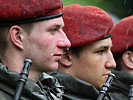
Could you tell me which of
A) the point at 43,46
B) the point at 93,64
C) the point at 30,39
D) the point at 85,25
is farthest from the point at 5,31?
the point at 93,64

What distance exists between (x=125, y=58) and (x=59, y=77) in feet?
4.79

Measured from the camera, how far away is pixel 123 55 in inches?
255

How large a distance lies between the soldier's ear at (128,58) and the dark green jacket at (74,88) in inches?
46.8

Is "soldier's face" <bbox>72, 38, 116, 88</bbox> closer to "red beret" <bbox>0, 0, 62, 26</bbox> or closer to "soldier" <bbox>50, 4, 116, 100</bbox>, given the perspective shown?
"soldier" <bbox>50, 4, 116, 100</bbox>

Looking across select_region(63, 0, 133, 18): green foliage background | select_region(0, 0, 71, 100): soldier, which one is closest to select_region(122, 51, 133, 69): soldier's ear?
select_region(63, 0, 133, 18): green foliage background

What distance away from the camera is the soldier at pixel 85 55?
540cm

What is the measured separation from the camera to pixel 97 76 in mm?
5488

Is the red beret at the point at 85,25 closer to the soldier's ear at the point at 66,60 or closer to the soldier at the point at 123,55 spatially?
the soldier's ear at the point at 66,60

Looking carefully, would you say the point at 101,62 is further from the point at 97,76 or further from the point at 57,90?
the point at 57,90

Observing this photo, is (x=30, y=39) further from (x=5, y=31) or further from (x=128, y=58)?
(x=128, y=58)

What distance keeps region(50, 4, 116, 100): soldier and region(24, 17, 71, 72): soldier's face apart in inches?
39.6

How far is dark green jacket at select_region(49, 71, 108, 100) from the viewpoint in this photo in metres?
5.34

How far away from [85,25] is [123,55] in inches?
49.8

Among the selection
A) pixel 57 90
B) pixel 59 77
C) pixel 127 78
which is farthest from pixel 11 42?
pixel 127 78
